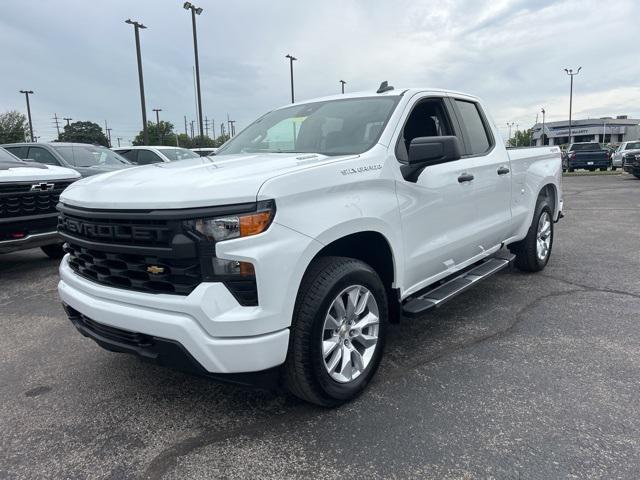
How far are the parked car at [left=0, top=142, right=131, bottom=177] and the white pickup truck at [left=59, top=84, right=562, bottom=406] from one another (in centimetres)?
671

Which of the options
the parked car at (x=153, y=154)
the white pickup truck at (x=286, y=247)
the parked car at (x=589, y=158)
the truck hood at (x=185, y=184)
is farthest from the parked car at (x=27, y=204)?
the parked car at (x=589, y=158)

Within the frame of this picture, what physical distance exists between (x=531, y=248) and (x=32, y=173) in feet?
19.2

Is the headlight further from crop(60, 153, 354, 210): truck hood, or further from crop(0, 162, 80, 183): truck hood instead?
crop(0, 162, 80, 183): truck hood

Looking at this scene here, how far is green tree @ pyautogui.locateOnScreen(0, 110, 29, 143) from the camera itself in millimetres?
58675

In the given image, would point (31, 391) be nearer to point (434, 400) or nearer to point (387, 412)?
point (387, 412)

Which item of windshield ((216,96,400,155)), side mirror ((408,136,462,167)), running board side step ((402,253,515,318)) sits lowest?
running board side step ((402,253,515,318))

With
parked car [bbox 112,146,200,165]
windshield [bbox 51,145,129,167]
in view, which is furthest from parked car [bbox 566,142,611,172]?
windshield [bbox 51,145,129,167]

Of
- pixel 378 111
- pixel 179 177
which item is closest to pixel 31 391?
pixel 179 177

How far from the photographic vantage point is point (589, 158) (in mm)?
→ 28984

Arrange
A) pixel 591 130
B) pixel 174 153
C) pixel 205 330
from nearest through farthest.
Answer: pixel 205 330
pixel 174 153
pixel 591 130

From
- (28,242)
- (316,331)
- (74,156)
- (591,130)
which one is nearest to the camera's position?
(316,331)

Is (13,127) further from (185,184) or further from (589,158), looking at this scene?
(185,184)

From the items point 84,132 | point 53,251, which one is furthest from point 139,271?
point 84,132

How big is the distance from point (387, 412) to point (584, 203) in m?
12.2
